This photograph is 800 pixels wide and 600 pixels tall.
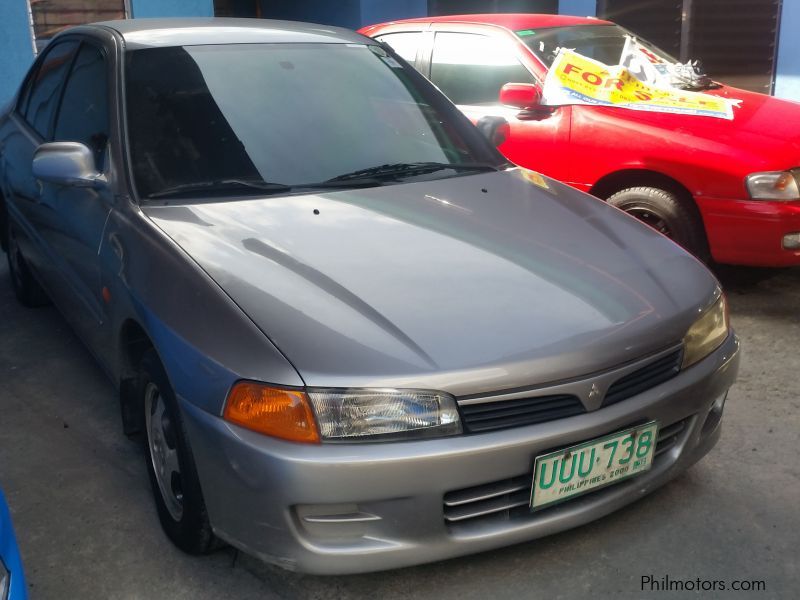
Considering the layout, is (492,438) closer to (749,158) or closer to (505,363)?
(505,363)

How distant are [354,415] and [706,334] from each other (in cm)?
113

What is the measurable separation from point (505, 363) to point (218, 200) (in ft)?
4.00

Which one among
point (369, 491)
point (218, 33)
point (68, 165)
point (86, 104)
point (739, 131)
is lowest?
point (369, 491)

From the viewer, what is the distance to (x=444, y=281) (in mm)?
2578

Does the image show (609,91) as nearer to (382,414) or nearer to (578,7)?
(382,414)

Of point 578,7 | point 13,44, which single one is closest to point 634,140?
point 578,7

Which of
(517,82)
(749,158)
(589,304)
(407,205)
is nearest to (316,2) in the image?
(517,82)

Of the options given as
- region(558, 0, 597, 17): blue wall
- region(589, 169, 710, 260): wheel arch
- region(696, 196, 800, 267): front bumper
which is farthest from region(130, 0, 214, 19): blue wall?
region(696, 196, 800, 267): front bumper

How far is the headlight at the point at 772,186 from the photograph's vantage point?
4.42 m

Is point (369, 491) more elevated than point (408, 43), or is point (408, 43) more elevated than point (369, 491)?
point (408, 43)

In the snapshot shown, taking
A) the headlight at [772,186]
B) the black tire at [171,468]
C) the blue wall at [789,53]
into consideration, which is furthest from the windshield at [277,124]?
the blue wall at [789,53]

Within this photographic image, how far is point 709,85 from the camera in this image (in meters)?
5.57

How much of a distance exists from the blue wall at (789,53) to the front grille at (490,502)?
7221 mm

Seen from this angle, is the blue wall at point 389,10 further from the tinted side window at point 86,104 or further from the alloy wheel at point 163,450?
the alloy wheel at point 163,450
